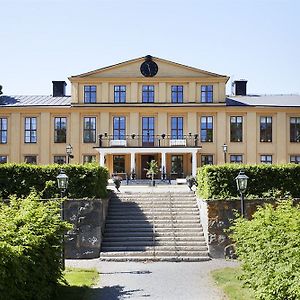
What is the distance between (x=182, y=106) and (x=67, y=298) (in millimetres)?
31558

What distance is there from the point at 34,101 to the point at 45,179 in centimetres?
2430

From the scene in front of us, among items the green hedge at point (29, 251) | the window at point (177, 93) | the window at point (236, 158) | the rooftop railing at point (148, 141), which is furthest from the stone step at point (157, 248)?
the window at point (177, 93)

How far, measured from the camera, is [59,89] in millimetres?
47375

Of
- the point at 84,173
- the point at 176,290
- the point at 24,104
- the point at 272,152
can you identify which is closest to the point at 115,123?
the point at 24,104

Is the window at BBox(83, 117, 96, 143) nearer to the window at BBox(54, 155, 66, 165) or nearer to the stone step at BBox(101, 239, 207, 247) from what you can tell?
the window at BBox(54, 155, 66, 165)

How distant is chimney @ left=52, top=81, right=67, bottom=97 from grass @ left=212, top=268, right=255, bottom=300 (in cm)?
3350

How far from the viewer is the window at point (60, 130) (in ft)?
141

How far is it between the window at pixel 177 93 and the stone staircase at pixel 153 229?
19.4m

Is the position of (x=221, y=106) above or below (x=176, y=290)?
above

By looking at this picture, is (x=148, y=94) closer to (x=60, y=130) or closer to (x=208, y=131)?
(x=208, y=131)

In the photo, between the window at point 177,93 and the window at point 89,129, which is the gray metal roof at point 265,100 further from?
the window at point 89,129

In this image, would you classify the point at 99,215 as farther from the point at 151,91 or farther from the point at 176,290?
the point at 151,91

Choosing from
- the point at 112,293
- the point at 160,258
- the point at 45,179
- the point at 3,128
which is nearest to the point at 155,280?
the point at 112,293

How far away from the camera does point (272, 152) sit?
42.6 metres
